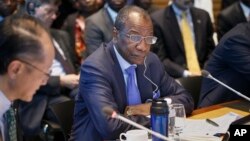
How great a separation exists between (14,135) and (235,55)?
1585 millimetres

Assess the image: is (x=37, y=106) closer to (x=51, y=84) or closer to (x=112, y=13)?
(x=51, y=84)

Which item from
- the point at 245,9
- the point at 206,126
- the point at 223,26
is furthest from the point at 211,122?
the point at 245,9

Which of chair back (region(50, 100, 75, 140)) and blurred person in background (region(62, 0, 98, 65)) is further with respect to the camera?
blurred person in background (region(62, 0, 98, 65))

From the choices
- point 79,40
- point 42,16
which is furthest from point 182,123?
point 79,40

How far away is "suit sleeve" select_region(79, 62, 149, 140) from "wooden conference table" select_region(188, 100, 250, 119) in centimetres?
38

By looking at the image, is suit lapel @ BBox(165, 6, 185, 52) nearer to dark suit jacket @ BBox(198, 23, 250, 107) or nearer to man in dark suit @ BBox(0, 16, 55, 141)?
dark suit jacket @ BBox(198, 23, 250, 107)

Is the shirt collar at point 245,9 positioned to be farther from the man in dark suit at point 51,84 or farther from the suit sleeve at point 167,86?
the suit sleeve at point 167,86

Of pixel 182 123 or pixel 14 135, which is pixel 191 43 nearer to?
pixel 182 123

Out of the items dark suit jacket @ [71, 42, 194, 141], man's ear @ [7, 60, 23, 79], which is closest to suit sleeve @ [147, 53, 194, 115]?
dark suit jacket @ [71, 42, 194, 141]

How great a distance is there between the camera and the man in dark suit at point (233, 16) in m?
4.55

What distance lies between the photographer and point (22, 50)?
148 centimetres

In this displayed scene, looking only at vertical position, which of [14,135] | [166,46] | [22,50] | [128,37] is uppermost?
[22,50]

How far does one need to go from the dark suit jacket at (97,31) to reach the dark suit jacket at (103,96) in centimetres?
138

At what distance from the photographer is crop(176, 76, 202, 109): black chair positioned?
2964 millimetres
